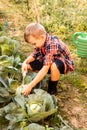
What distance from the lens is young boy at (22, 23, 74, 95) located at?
2.72m

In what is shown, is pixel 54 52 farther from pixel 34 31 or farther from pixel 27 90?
pixel 27 90

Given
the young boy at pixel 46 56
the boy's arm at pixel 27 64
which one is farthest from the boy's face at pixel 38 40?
the boy's arm at pixel 27 64

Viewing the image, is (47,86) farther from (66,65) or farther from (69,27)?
(69,27)

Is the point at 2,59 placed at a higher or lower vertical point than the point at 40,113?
higher

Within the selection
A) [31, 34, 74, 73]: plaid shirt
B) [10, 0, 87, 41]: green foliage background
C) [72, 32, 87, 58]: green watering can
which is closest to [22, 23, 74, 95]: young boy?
[31, 34, 74, 73]: plaid shirt

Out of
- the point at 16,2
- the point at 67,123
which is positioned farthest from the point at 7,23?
the point at 67,123

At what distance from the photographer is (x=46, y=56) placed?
9.27 ft

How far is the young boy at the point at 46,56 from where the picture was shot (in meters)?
2.72

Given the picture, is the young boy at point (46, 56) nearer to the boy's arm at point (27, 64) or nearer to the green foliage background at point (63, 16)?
the boy's arm at point (27, 64)

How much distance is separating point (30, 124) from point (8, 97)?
0.54 m

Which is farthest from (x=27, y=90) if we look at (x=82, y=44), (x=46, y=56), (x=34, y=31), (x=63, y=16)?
(x=63, y=16)

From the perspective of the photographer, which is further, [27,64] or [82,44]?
[82,44]

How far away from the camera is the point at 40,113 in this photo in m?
2.45

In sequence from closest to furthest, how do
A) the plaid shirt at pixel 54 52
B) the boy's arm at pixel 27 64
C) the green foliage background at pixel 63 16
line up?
1. the plaid shirt at pixel 54 52
2. the boy's arm at pixel 27 64
3. the green foliage background at pixel 63 16
